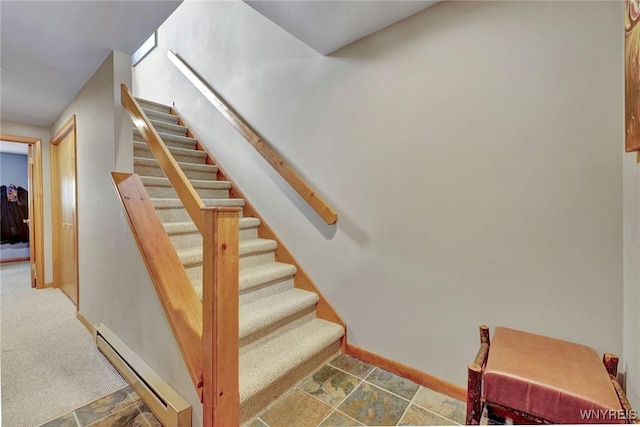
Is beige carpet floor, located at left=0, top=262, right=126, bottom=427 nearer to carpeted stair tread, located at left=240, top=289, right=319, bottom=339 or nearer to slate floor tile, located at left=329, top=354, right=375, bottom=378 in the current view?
carpeted stair tread, located at left=240, top=289, right=319, bottom=339

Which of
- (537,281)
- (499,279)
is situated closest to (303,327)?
(499,279)

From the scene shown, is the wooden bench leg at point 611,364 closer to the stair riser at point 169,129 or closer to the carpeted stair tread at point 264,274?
the carpeted stair tread at point 264,274

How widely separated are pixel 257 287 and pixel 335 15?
72.5 inches

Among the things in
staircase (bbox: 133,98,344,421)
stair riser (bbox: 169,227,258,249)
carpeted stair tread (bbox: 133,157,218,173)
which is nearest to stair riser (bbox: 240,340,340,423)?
staircase (bbox: 133,98,344,421)

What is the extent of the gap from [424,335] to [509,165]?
3.47ft

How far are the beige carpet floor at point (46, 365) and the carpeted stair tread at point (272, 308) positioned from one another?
33.1 inches

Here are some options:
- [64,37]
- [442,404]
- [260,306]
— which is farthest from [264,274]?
[64,37]

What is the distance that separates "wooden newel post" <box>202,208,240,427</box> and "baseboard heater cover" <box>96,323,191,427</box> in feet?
0.57

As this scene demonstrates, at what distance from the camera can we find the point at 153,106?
3.63m

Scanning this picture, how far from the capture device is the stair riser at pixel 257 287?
193 cm

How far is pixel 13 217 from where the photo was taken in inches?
225

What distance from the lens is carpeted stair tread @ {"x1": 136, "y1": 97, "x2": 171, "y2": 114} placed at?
348 centimetres

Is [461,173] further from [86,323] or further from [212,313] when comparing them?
[86,323]

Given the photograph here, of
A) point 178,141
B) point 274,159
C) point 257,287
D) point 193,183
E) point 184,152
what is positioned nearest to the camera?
point 257,287
